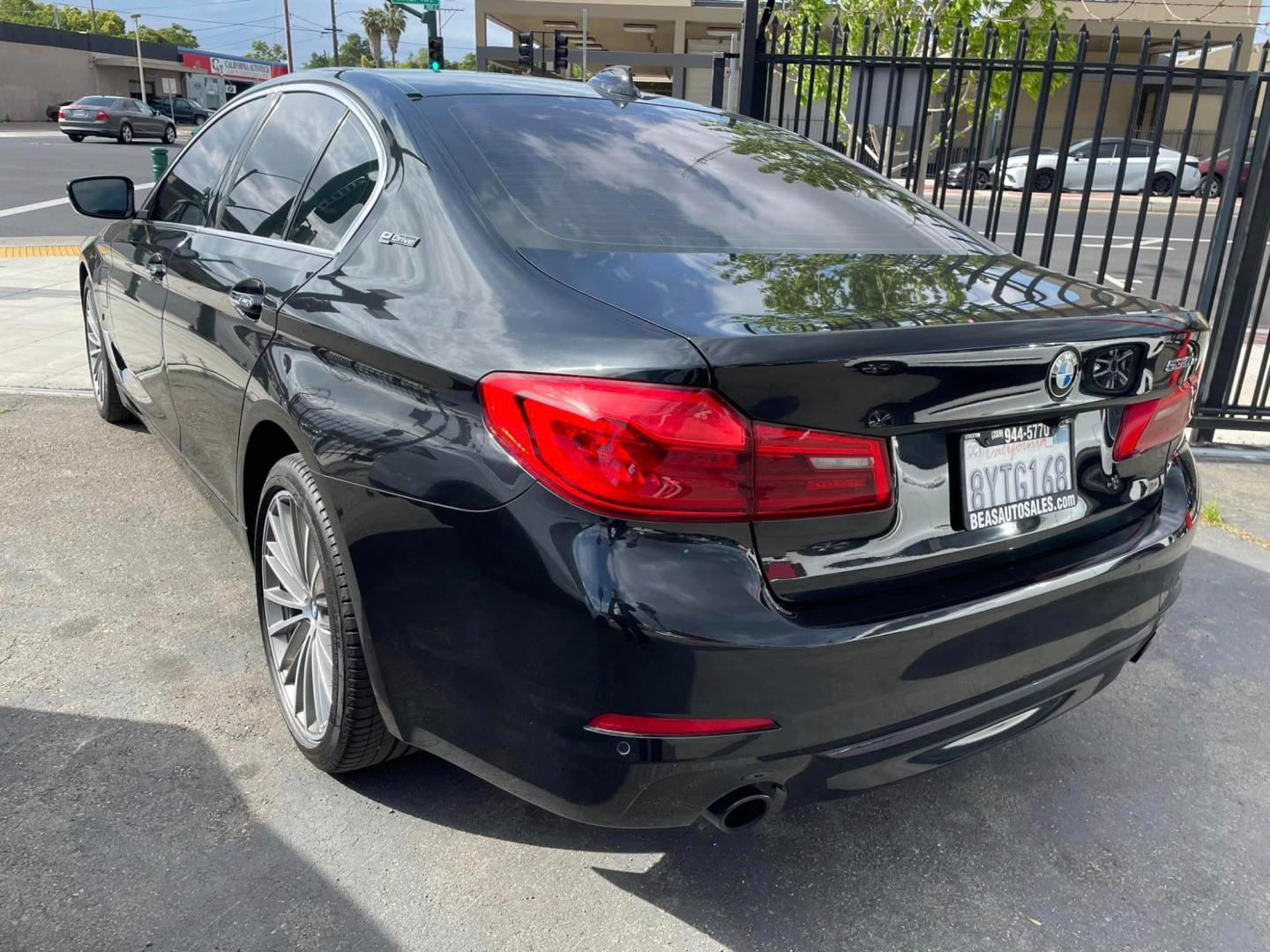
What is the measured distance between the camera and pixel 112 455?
478 cm

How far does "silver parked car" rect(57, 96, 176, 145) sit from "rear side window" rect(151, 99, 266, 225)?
35126 millimetres

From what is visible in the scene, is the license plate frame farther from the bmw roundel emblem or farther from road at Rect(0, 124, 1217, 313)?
road at Rect(0, 124, 1217, 313)

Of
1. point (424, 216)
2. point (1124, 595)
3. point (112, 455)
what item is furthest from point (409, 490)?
point (112, 455)

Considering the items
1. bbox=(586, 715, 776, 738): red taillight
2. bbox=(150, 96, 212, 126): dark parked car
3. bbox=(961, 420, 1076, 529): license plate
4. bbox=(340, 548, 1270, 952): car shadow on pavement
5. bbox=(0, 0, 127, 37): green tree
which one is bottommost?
bbox=(150, 96, 212, 126): dark parked car

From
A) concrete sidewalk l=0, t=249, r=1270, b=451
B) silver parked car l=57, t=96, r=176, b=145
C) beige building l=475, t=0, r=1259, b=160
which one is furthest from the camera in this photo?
silver parked car l=57, t=96, r=176, b=145

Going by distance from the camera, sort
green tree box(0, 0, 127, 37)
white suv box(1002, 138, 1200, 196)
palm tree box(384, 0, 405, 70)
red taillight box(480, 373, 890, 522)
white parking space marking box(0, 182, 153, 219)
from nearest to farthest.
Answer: red taillight box(480, 373, 890, 522) < white parking space marking box(0, 182, 153, 219) < white suv box(1002, 138, 1200, 196) < palm tree box(384, 0, 405, 70) < green tree box(0, 0, 127, 37)

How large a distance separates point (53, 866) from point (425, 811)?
2.64ft

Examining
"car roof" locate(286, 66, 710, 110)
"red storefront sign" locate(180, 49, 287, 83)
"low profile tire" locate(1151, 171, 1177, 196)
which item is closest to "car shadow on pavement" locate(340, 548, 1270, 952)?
"car roof" locate(286, 66, 710, 110)

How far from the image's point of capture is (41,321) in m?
7.77

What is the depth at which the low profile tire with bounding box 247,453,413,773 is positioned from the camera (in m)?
2.22

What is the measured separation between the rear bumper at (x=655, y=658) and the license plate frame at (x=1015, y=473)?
5.9 inches

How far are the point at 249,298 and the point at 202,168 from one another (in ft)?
4.11

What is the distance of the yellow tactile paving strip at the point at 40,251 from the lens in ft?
36.8

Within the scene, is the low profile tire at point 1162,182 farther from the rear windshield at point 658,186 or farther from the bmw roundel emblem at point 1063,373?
the bmw roundel emblem at point 1063,373
